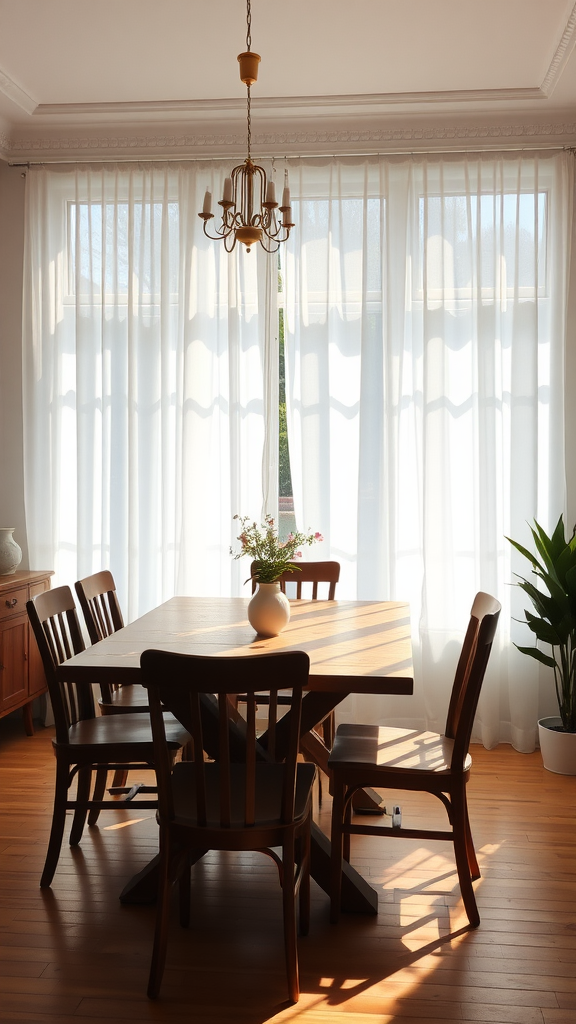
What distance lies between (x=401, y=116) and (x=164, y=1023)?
14.0 ft

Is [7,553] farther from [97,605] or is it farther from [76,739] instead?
[76,739]

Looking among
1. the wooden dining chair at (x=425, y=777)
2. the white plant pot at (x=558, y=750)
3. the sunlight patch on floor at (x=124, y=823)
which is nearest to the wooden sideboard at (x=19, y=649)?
the sunlight patch on floor at (x=124, y=823)

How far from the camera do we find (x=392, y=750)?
2820 millimetres

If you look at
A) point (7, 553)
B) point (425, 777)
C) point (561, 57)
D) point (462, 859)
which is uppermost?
point (561, 57)

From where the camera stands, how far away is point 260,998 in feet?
7.51

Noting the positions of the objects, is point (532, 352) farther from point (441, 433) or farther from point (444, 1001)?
point (444, 1001)

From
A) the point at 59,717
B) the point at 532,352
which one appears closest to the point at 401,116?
the point at 532,352

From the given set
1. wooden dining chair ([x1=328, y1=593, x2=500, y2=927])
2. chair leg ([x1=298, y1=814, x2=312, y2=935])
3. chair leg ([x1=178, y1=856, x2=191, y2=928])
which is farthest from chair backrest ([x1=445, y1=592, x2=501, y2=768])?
chair leg ([x1=178, y1=856, x2=191, y2=928])

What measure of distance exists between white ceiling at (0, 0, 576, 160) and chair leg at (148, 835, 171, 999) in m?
3.22

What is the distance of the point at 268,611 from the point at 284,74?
8.89 ft

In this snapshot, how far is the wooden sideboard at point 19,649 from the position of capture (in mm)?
4328

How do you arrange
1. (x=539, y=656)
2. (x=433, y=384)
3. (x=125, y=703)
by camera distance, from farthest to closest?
(x=433, y=384) < (x=539, y=656) < (x=125, y=703)

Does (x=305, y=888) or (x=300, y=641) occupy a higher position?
(x=300, y=641)

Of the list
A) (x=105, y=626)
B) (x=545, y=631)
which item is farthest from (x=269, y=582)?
(x=545, y=631)
